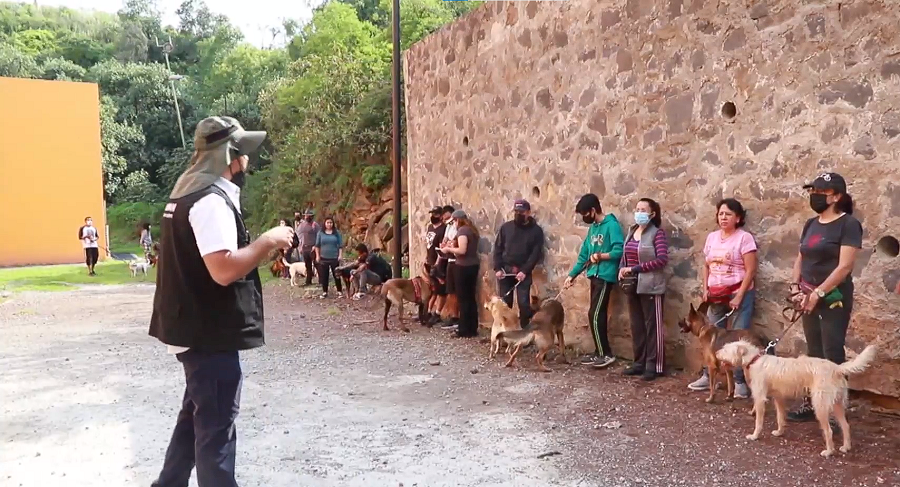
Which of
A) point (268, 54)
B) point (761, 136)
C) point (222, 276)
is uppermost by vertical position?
point (268, 54)

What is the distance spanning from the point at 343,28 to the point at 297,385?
54.0 ft

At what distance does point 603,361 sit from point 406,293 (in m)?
3.11

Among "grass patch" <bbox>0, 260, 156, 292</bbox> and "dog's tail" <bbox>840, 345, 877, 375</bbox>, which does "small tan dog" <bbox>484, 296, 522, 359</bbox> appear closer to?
"dog's tail" <bbox>840, 345, 877, 375</bbox>

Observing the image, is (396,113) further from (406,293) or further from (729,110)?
(729,110)

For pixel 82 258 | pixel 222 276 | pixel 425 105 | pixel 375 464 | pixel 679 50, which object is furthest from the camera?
pixel 82 258

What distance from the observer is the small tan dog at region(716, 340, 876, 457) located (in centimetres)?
395

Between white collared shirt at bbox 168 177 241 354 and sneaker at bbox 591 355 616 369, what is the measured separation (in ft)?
14.1

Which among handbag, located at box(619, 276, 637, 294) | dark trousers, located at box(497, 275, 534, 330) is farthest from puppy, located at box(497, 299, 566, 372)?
handbag, located at box(619, 276, 637, 294)

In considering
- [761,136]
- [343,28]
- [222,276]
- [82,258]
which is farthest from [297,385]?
[82,258]

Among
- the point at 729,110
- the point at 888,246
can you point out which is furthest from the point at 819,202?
the point at 729,110

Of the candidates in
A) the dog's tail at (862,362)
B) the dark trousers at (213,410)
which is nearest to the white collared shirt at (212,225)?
the dark trousers at (213,410)

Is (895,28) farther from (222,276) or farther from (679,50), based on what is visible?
(222,276)

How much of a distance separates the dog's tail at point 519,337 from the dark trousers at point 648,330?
902 mm

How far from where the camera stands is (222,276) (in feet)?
8.89
